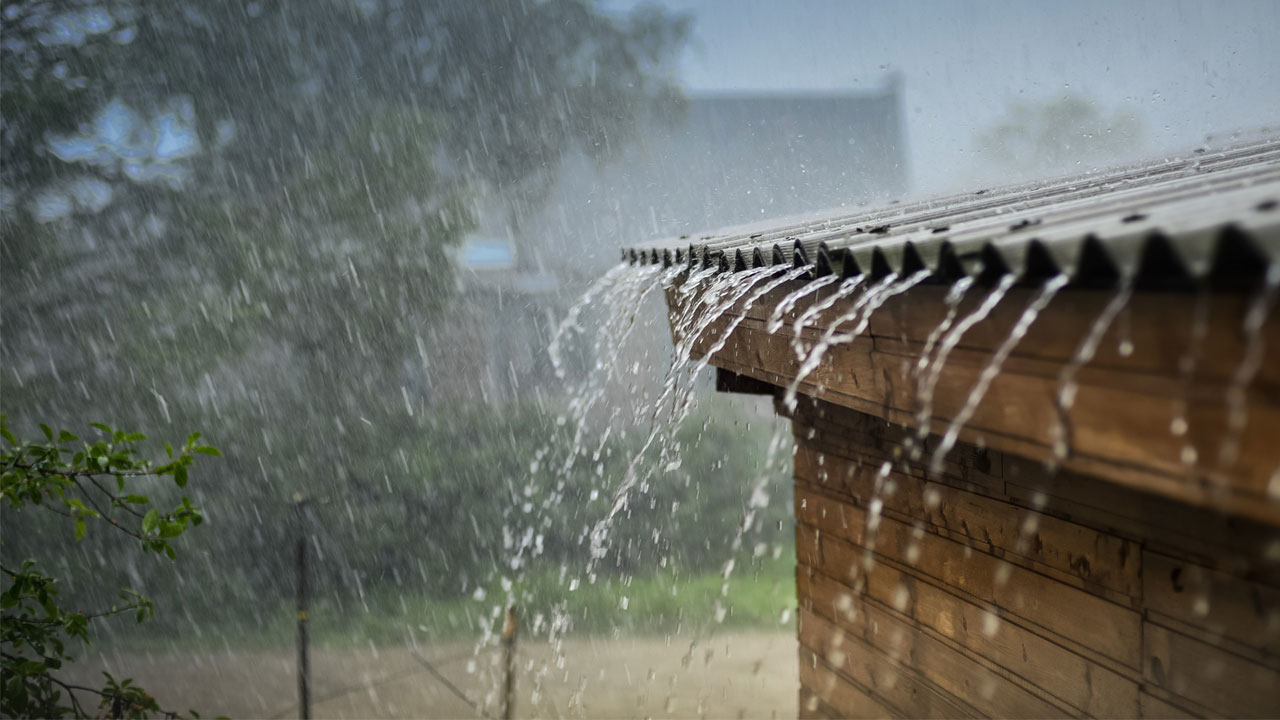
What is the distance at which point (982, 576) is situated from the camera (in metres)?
2.02

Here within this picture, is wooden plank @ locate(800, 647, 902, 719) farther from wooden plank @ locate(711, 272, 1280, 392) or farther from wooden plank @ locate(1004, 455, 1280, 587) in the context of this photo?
wooden plank @ locate(711, 272, 1280, 392)

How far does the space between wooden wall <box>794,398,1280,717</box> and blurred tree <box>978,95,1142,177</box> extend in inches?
823

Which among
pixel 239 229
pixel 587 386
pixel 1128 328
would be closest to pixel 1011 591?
pixel 1128 328

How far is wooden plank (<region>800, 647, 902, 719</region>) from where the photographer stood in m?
2.59

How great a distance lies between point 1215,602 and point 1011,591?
1.85 feet

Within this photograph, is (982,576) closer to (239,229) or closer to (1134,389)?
(1134,389)

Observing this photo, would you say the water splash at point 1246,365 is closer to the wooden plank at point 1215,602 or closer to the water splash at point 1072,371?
the water splash at point 1072,371

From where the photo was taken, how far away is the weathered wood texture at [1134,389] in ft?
2.72

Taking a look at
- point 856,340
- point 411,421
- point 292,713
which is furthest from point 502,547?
point 856,340

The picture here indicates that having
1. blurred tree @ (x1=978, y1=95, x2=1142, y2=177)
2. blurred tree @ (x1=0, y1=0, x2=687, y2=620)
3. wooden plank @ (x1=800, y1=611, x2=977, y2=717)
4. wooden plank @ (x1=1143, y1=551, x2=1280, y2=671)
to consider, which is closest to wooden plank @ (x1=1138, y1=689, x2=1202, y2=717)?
wooden plank @ (x1=1143, y1=551, x2=1280, y2=671)

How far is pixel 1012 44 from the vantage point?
87.6 feet

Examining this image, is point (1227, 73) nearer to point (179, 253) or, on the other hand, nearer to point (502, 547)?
point (502, 547)

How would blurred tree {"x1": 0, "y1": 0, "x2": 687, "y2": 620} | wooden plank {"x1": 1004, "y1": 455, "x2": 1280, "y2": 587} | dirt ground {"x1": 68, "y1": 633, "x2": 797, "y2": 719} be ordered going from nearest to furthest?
1. wooden plank {"x1": 1004, "y1": 455, "x2": 1280, "y2": 587}
2. dirt ground {"x1": 68, "y1": 633, "x2": 797, "y2": 719}
3. blurred tree {"x1": 0, "y1": 0, "x2": 687, "y2": 620}

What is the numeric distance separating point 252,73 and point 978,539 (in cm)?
1390
